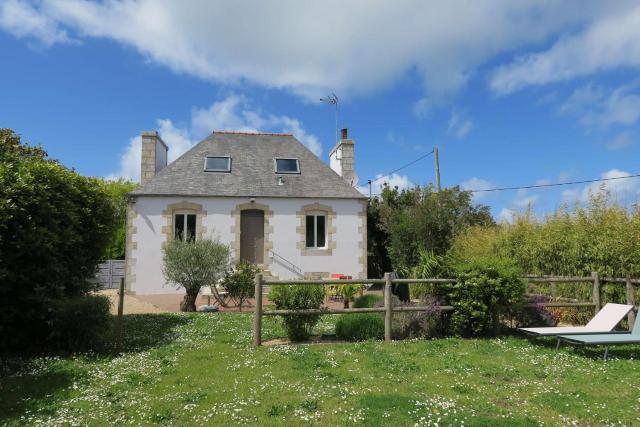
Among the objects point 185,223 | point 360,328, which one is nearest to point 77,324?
point 360,328

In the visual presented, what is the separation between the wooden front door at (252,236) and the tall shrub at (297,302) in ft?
32.3

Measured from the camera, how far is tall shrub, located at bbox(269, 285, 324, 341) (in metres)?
7.66

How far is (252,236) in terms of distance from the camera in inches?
693

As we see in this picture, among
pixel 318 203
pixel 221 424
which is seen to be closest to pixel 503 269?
pixel 221 424

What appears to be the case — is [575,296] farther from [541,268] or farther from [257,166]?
[257,166]

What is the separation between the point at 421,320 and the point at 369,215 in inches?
530

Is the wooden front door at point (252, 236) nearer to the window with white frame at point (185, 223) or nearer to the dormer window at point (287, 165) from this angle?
the window with white frame at point (185, 223)

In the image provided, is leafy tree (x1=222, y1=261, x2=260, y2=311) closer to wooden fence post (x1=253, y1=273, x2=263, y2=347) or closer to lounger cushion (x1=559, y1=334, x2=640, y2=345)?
wooden fence post (x1=253, y1=273, x2=263, y2=347)

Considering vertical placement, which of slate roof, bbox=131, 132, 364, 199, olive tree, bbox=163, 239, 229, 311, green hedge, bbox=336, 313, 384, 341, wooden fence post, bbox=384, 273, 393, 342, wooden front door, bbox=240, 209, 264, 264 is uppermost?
slate roof, bbox=131, 132, 364, 199

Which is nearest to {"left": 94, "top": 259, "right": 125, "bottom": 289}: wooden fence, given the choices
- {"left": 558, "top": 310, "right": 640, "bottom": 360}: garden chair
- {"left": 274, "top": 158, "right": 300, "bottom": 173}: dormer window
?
{"left": 274, "top": 158, "right": 300, "bottom": 173}: dormer window

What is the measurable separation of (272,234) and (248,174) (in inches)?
103

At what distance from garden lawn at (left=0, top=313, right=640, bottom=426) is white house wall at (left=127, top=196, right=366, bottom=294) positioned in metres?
9.45

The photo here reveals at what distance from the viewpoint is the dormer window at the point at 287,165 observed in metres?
18.8

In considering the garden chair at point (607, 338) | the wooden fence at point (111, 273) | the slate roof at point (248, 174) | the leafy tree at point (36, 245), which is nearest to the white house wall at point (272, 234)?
the slate roof at point (248, 174)
